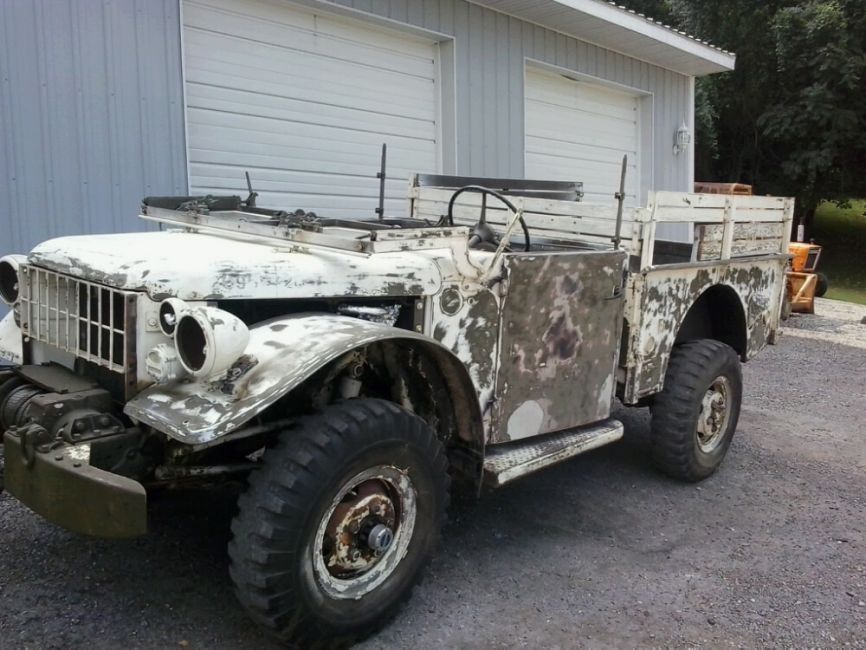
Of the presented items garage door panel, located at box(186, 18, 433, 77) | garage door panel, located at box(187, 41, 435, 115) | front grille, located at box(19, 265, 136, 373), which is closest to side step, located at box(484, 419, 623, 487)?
front grille, located at box(19, 265, 136, 373)

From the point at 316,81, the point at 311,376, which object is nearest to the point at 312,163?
the point at 316,81

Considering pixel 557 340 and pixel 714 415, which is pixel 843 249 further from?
pixel 557 340

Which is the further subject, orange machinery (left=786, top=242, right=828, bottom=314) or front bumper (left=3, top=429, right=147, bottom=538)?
orange machinery (left=786, top=242, right=828, bottom=314)

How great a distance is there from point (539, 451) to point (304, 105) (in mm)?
4842

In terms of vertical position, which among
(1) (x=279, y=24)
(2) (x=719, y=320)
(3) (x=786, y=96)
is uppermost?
(3) (x=786, y=96)

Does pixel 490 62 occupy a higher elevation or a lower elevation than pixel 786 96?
lower

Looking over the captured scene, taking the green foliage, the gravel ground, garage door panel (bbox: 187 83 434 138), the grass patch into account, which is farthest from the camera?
the grass patch

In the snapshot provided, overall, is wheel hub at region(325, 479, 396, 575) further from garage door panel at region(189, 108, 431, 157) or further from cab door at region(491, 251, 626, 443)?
garage door panel at region(189, 108, 431, 157)

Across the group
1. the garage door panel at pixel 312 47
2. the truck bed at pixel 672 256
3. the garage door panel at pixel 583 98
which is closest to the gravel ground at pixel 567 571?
the truck bed at pixel 672 256

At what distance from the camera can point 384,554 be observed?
3.02 m

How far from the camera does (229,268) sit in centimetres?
282

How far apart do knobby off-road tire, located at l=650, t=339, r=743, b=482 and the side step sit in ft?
1.79

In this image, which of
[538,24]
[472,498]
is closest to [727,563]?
[472,498]

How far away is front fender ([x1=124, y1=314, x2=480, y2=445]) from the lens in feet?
8.11
